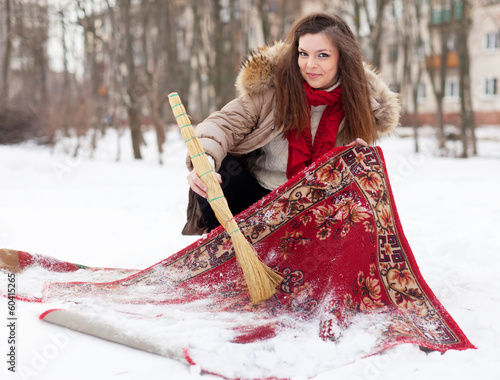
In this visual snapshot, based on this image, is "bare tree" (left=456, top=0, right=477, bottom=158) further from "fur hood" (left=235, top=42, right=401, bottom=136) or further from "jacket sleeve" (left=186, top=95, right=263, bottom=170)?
"jacket sleeve" (left=186, top=95, right=263, bottom=170)

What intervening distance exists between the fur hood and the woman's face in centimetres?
18

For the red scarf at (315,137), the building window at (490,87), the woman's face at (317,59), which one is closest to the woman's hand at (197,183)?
the red scarf at (315,137)

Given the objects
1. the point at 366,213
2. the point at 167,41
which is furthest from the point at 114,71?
the point at 366,213

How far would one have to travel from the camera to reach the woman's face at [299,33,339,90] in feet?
8.06

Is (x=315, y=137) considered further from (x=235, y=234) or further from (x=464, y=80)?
(x=464, y=80)

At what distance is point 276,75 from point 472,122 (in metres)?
10.4

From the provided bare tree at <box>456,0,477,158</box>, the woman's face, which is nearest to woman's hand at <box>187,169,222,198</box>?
the woman's face

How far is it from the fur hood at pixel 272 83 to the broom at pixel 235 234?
0.52 metres

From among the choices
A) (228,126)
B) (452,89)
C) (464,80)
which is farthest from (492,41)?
(228,126)

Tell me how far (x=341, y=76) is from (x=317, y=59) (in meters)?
0.17

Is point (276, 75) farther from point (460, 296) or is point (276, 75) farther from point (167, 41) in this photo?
point (167, 41)

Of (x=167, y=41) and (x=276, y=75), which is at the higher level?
(x=167, y=41)

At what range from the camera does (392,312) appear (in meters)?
1.97

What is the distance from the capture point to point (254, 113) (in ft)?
8.45
